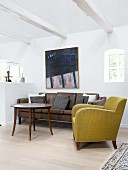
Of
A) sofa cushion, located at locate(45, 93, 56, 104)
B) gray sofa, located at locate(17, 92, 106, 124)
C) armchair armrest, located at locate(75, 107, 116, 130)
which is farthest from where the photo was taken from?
sofa cushion, located at locate(45, 93, 56, 104)

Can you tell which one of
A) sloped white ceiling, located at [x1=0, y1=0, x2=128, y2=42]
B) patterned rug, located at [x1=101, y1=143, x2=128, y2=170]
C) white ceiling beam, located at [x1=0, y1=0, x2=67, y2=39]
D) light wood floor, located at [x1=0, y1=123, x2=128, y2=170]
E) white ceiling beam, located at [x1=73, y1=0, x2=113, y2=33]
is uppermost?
sloped white ceiling, located at [x1=0, y1=0, x2=128, y2=42]

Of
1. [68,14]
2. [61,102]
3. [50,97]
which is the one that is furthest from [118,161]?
[68,14]

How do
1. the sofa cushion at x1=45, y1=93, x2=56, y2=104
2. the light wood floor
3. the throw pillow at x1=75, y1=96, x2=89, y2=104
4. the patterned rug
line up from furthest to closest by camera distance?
the sofa cushion at x1=45, y1=93, x2=56, y2=104 < the throw pillow at x1=75, y1=96, x2=89, y2=104 < the light wood floor < the patterned rug

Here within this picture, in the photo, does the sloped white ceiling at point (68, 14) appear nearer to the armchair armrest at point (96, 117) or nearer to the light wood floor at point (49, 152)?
the armchair armrest at point (96, 117)

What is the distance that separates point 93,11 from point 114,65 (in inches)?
77.0

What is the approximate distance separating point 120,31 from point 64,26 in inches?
60.2

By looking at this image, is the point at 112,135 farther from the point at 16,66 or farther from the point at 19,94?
the point at 16,66

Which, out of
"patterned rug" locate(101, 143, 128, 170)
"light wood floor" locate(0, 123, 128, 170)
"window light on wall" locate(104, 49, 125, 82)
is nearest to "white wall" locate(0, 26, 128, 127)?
"window light on wall" locate(104, 49, 125, 82)

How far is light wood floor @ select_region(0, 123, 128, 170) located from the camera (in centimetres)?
259

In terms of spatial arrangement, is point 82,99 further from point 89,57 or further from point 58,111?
point 89,57

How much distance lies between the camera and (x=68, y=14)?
16.5 ft

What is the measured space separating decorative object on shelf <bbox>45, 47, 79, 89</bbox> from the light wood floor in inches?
71.4

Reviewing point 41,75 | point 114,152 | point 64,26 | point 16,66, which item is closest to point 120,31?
point 64,26

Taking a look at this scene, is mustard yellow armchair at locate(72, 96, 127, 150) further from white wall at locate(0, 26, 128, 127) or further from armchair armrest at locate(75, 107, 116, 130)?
white wall at locate(0, 26, 128, 127)
